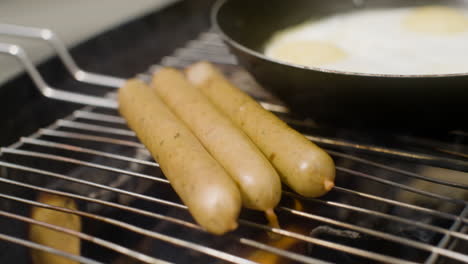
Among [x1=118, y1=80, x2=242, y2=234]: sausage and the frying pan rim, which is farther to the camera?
the frying pan rim

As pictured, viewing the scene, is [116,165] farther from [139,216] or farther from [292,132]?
[292,132]

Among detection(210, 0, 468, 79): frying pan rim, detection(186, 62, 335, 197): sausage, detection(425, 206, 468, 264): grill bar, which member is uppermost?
detection(210, 0, 468, 79): frying pan rim

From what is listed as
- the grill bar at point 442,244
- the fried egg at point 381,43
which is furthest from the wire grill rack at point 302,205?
the fried egg at point 381,43

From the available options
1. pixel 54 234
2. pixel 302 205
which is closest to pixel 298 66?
pixel 302 205

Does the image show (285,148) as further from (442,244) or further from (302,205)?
(442,244)

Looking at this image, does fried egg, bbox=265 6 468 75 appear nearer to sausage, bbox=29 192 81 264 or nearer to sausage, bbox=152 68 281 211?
sausage, bbox=152 68 281 211

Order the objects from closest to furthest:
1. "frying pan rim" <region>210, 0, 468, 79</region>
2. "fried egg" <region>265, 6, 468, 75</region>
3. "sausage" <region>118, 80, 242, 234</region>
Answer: "sausage" <region>118, 80, 242, 234</region>, "frying pan rim" <region>210, 0, 468, 79</region>, "fried egg" <region>265, 6, 468, 75</region>

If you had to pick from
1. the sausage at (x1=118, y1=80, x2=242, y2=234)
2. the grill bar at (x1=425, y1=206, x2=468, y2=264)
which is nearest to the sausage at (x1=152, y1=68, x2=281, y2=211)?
the sausage at (x1=118, y1=80, x2=242, y2=234)
